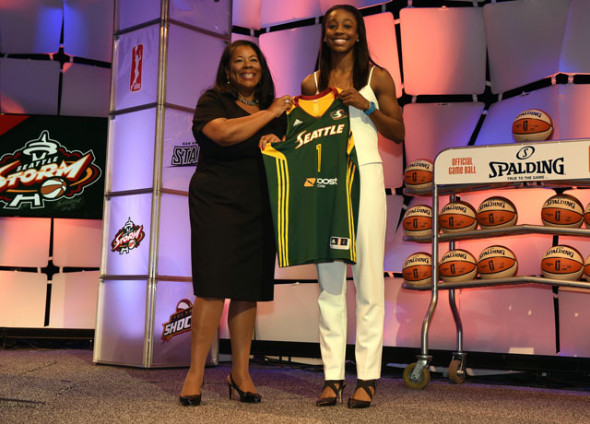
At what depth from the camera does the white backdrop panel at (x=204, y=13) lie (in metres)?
4.20

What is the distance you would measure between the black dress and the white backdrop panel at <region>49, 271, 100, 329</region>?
3.18 meters

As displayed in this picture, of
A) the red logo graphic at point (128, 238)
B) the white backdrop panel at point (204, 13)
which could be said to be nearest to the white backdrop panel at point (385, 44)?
Answer: the white backdrop panel at point (204, 13)

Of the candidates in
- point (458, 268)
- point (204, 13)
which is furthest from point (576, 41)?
point (204, 13)

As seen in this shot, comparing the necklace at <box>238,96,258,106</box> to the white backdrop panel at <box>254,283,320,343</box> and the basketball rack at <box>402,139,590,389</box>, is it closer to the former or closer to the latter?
the basketball rack at <box>402,139,590,389</box>

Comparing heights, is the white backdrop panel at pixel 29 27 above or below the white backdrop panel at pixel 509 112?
above

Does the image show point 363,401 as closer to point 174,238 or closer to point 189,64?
point 174,238

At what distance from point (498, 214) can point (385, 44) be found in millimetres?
1577

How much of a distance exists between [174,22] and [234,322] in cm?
231

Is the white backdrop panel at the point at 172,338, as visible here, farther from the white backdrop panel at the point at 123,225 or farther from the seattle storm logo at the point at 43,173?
the seattle storm logo at the point at 43,173

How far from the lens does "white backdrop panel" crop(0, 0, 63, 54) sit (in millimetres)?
5527

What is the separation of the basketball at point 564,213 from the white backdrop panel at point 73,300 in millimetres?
3618

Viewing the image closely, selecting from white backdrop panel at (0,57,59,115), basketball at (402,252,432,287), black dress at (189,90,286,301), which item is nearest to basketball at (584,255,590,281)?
basketball at (402,252,432,287)

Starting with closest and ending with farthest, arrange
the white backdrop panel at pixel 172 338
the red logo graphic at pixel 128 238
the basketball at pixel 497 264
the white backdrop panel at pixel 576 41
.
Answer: the basketball at pixel 497 264
the white backdrop panel at pixel 576 41
the white backdrop panel at pixel 172 338
the red logo graphic at pixel 128 238

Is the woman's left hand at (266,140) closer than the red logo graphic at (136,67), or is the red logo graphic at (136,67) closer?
the woman's left hand at (266,140)
